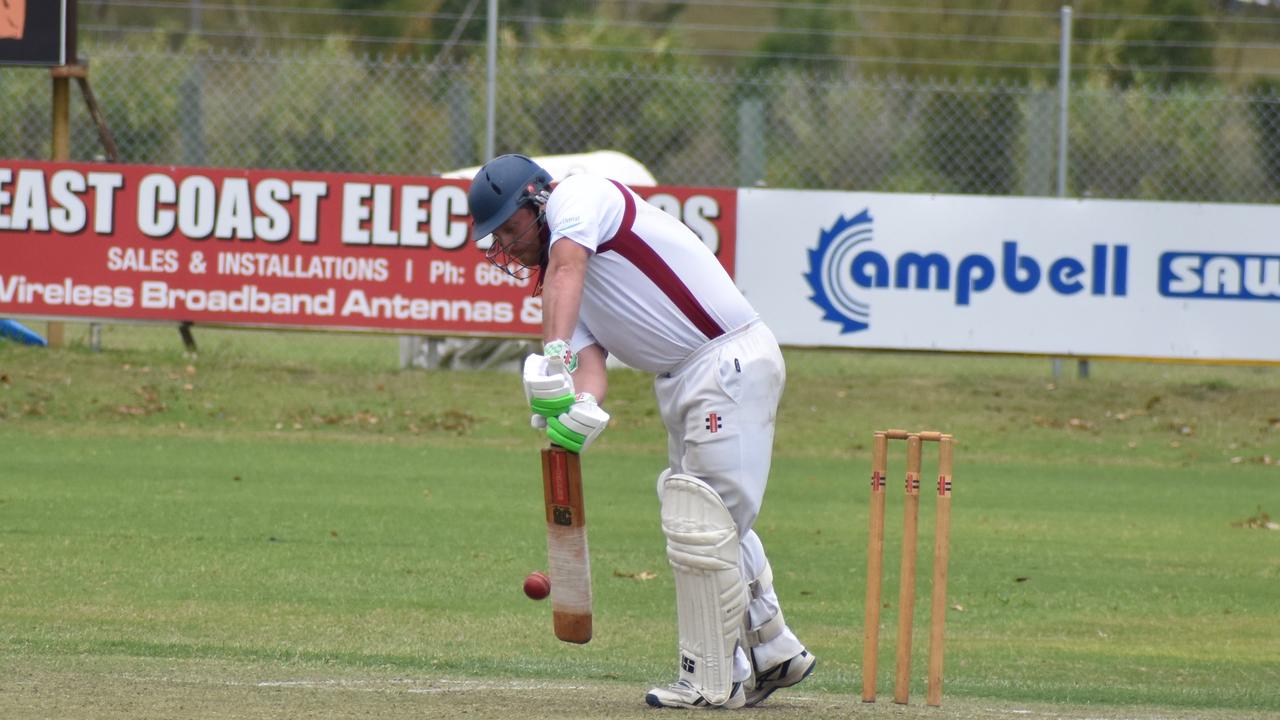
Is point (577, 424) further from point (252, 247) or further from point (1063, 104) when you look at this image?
point (1063, 104)

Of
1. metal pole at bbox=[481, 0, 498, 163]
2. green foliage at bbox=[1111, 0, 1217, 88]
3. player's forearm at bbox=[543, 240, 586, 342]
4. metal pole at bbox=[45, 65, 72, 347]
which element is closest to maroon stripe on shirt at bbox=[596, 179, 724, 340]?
player's forearm at bbox=[543, 240, 586, 342]

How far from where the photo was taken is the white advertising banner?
670 inches

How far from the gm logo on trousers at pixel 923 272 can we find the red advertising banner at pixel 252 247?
0.97m

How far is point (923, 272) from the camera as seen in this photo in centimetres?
1703

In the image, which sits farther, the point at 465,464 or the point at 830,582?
the point at 465,464

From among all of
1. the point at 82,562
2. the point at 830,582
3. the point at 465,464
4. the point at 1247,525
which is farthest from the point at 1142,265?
the point at 82,562

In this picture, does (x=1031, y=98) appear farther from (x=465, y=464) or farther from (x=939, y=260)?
(x=465, y=464)

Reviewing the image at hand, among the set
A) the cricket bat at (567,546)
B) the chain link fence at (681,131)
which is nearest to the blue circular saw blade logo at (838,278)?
the chain link fence at (681,131)

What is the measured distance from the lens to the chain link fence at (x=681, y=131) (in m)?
21.4

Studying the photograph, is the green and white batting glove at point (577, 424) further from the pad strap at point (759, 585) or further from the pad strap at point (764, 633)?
the pad strap at point (764, 633)

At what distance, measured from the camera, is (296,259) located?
17.0 metres

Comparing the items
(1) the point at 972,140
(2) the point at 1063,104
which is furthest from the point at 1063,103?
(1) the point at 972,140

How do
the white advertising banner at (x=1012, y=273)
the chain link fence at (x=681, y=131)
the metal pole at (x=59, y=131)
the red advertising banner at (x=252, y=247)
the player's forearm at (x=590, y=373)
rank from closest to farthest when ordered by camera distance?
the player's forearm at (x=590, y=373) < the red advertising banner at (x=252, y=247) < the white advertising banner at (x=1012, y=273) < the metal pole at (x=59, y=131) < the chain link fence at (x=681, y=131)

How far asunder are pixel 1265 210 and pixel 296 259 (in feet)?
27.9
